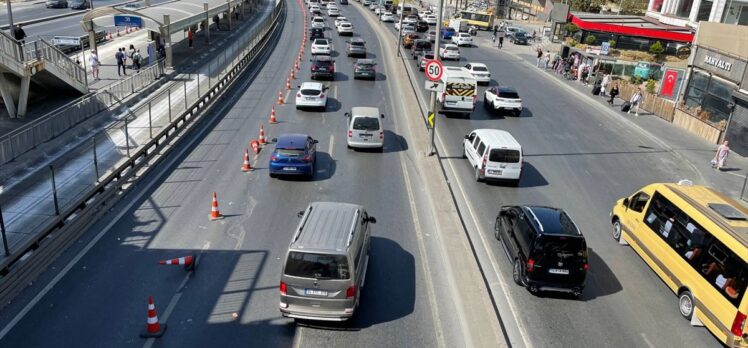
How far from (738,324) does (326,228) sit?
8064mm

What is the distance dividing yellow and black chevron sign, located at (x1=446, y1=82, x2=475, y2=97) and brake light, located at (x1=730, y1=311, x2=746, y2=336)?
19.4m

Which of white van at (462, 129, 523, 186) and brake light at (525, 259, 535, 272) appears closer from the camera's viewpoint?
brake light at (525, 259, 535, 272)

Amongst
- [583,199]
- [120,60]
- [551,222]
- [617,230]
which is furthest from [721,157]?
[120,60]

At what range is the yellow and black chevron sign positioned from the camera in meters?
29.0

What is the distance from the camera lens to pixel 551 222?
13242 mm

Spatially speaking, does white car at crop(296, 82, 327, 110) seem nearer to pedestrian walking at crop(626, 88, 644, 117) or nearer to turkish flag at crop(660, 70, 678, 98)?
pedestrian walking at crop(626, 88, 644, 117)

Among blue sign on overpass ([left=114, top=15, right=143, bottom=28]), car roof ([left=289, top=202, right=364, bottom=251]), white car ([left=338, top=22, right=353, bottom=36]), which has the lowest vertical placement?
white car ([left=338, top=22, right=353, bottom=36])

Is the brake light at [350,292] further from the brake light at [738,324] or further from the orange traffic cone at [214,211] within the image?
the brake light at [738,324]

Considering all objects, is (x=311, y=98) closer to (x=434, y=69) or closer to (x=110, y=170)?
(x=434, y=69)

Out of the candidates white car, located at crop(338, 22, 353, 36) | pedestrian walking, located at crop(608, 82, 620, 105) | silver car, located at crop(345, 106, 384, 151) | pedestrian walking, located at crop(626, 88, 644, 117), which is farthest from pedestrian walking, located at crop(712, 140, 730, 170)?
white car, located at crop(338, 22, 353, 36)

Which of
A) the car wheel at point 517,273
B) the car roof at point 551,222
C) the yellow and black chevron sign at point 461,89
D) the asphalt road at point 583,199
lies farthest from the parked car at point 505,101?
the car wheel at point 517,273

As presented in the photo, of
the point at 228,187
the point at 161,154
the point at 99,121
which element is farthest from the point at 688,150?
the point at 99,121

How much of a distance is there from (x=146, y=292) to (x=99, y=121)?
15757 millimetres

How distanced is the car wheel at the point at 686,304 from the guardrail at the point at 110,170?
46.0 ft
